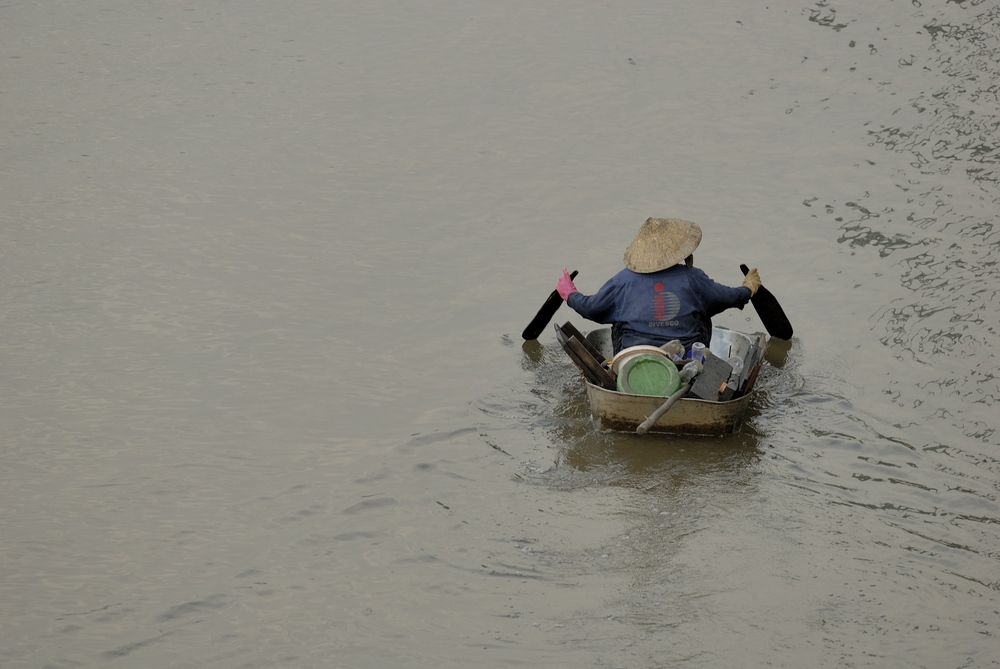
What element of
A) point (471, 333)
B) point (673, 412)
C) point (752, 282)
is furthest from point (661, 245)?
point (471, 333)

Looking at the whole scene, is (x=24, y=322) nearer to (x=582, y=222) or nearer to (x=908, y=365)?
(x=582, y=222)

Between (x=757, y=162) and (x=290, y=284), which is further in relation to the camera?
(x=757, y=162)

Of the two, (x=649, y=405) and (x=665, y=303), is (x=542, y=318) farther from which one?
(x=649, y=405)

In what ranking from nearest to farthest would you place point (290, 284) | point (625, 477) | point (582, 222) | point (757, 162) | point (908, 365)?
point (625, 477), point (908, 365), point (290, 284), point (582, 222), point (757, 162)

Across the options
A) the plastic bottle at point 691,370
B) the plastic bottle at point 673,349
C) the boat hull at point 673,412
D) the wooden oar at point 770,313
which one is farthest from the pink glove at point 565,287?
the wooden oar at point 770,313

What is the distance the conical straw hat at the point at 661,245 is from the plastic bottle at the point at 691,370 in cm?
87

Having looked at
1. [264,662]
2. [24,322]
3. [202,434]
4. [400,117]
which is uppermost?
[400,117]

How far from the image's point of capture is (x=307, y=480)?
769cm

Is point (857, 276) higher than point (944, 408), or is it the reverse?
point (857, 276)

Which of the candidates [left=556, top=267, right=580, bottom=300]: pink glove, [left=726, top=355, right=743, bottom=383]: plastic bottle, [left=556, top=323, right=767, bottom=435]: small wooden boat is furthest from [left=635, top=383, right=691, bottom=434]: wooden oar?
[left=556, top=267, right=580, bottom=300]: pink glove

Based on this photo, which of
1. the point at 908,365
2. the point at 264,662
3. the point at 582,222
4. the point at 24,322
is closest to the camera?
the point at 264,662

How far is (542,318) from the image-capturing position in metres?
9.93

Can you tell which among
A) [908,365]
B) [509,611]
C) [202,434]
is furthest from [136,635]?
[908,365]

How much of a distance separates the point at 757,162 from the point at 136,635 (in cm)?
1027
